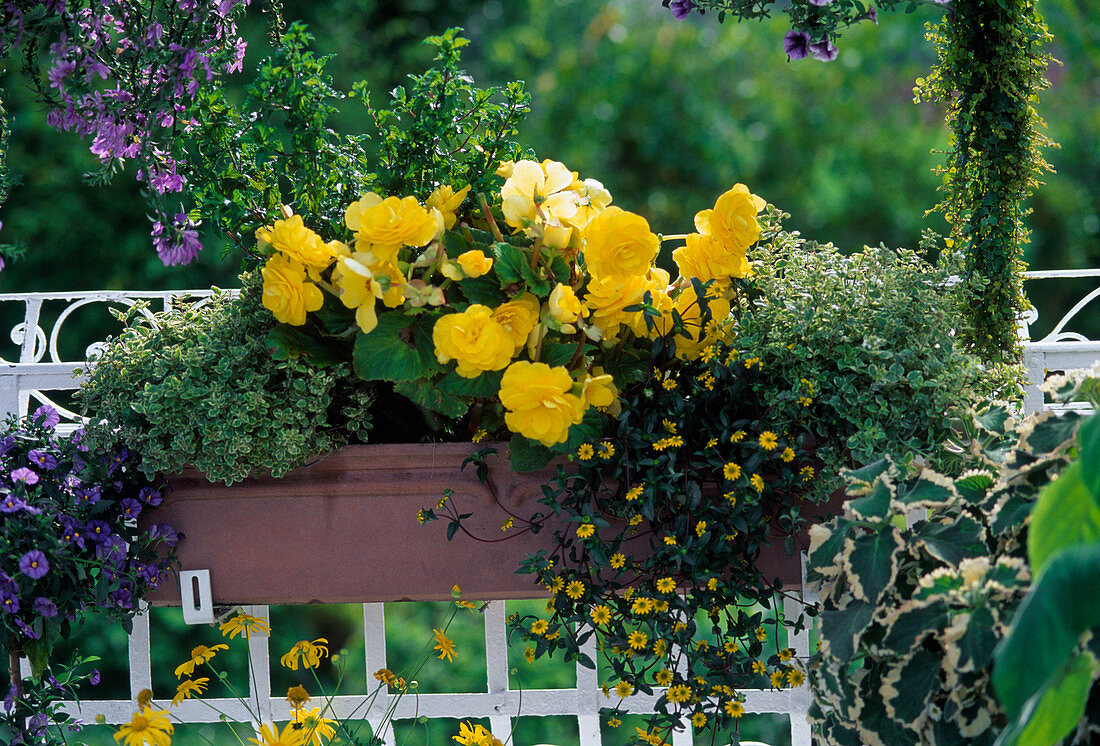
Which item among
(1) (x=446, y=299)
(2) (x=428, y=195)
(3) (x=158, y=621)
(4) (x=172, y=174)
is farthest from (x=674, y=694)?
(3) (x=158, y=621)

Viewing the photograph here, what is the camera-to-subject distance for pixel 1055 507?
0.61 meters

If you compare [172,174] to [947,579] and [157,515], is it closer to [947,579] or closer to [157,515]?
[157,515]

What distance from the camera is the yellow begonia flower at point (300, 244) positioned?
1135mm

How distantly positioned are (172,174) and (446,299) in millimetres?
432

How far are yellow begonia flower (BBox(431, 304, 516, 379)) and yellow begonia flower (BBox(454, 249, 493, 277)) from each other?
4 centimetres

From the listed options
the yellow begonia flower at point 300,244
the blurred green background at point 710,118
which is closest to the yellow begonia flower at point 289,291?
the yellow begonia flower at point 300,244

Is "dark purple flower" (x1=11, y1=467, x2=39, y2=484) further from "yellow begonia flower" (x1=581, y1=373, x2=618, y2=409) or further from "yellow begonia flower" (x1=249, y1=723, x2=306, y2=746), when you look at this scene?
"yellow begonia flower" (x1=581, y1=373, x2=618, y2=409)

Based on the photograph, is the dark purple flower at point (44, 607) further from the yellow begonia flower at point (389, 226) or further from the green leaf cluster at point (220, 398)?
the yellow begonia flower at point (389, 226)

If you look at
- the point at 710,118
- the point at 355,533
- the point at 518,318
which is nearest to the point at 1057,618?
the point at 518,318

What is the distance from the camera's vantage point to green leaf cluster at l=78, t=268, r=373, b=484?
1172 millimetres

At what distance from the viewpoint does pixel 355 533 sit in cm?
129

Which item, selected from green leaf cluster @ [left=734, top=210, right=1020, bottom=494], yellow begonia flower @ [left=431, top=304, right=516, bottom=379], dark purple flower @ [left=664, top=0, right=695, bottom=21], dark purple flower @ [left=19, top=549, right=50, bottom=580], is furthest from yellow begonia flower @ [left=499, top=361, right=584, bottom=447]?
dark purple flower @ [left=19, top=549, right=50, bottom=580]

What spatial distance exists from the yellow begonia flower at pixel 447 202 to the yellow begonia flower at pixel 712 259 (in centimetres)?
30

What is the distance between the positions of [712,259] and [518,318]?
293 mm
